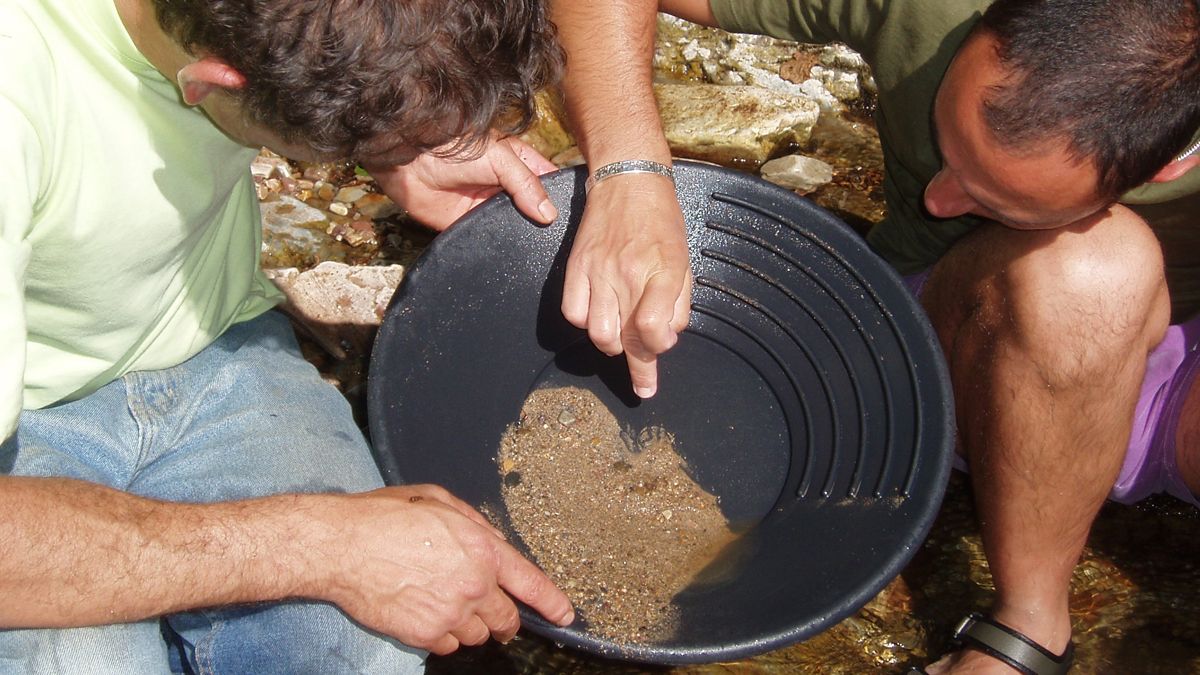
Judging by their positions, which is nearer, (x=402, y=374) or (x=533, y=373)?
(x=402, y=374)

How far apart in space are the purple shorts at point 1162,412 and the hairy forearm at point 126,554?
1547 mm

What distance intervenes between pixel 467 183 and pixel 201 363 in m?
0.55

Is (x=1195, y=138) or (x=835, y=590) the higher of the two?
(x=1195, y=138)

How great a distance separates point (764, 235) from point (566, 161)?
90 centimetres

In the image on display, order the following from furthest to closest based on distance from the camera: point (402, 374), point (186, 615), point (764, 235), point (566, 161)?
point (566, 161)
point (764, 235)
point (402, 374)
point (186, 615)

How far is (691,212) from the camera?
1.88 m

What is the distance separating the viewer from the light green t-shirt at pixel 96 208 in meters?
1.12

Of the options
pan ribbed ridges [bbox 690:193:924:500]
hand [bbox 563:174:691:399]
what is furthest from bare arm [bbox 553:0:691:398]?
pan ribbed ridges [bbox 690:193:924:500]

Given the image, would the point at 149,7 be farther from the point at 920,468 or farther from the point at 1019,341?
the point at 1019,341

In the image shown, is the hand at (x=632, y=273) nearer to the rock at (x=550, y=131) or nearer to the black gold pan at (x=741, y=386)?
the black gold pan at (x=741, y=386)

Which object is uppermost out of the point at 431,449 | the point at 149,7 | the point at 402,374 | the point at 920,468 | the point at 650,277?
the point at 149,7

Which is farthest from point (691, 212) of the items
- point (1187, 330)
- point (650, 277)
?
point (1187, 330)

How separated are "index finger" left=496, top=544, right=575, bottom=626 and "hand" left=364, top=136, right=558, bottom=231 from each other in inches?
25.0

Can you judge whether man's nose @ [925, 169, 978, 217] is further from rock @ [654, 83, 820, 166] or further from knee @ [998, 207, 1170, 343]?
rock @ [654, 83, 820, 166]
